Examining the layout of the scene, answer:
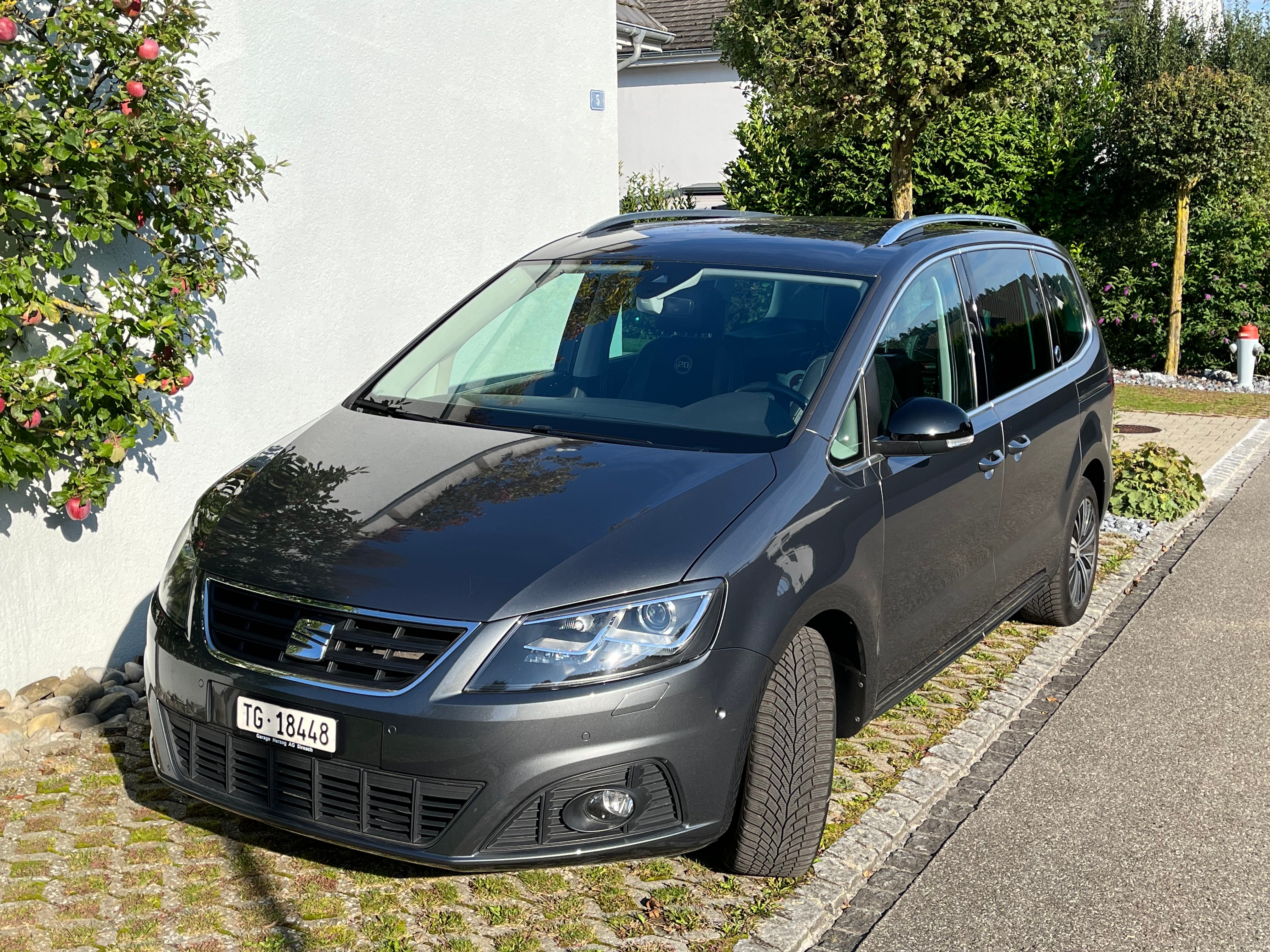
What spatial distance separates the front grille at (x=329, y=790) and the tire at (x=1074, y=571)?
3743 mm

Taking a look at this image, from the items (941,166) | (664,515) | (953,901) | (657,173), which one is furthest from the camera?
(657,173)

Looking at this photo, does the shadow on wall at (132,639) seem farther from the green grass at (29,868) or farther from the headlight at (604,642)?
the headlight at (604,642)

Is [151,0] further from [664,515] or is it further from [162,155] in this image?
[664,515]

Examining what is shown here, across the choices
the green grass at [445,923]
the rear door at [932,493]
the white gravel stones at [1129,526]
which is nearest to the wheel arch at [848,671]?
the rear door at [932,493]

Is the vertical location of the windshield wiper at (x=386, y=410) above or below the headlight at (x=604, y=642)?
above

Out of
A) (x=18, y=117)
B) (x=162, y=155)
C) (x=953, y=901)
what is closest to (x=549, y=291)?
(x=162, y=155)

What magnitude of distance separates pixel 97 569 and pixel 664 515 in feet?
10.0

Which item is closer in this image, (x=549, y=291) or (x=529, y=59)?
(x=549, y=291)

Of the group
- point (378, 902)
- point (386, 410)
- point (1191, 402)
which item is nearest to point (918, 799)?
point (378, 902)

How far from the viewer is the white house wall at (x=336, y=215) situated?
5.54m

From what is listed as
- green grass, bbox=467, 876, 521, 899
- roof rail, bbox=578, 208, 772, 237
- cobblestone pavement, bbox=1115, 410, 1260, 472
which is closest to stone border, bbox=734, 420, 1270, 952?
green grass, bbox=467, 876, 521, 899

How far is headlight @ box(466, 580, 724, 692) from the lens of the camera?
3244 millimetres

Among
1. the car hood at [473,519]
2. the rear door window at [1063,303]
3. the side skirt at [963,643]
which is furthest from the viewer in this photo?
the rear door window at [1063,303]

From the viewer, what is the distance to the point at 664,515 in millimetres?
3572
